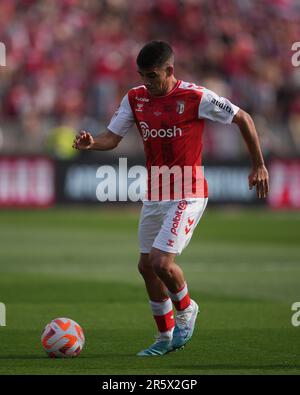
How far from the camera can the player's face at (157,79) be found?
325 inches

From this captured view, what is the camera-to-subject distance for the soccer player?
8367 millimetres

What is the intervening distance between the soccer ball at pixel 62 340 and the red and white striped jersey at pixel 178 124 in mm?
1230

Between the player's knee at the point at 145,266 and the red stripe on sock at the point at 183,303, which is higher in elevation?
the player's knee at the point at 145,266

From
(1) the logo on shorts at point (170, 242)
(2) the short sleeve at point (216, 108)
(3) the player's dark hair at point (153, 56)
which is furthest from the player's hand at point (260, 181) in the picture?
(3) the player's dark hair at point (153, 56)

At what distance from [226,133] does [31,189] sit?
4.82 metres

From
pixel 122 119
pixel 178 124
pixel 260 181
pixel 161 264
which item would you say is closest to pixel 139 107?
pixel 122 119

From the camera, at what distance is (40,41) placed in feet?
85.9

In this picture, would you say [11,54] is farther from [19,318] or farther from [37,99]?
[19,318]

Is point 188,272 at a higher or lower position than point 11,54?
lower

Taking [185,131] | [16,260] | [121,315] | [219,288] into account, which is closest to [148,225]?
[185,131]

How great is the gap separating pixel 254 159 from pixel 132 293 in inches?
186

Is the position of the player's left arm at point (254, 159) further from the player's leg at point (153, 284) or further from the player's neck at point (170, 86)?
the player's leg at point (153, 284)

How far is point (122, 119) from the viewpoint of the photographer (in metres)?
8.84

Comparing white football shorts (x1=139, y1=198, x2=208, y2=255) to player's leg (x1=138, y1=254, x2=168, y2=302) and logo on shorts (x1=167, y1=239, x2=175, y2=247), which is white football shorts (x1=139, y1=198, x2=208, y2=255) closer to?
logo on shorts (x1=167, y1=239, x2=175, y2=247)
